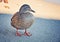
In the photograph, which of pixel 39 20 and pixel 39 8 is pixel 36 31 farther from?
pixel 39 8

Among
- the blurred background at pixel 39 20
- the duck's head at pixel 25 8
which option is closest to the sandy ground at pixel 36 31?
the blurred background at pixel 39 20

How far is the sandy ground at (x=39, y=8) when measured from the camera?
4.75 feet

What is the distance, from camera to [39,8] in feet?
4.78

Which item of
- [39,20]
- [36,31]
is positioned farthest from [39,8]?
[36,31]

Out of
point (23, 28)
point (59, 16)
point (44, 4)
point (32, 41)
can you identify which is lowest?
point (32, 41)

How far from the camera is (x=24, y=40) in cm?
143

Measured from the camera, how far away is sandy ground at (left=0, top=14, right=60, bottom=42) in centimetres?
143

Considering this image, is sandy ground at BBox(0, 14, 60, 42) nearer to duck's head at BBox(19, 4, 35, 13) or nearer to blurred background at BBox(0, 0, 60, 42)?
blurred background at BBox(0, 0, 60, 42)

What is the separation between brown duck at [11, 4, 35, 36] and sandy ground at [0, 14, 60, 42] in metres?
0.04

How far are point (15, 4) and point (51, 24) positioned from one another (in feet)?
1.32

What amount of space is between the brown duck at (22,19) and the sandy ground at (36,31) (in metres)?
0.04

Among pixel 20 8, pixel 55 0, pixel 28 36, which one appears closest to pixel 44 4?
pixel 55 0

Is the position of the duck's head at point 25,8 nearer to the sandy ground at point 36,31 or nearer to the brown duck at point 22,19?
the brown duck at point 22,19

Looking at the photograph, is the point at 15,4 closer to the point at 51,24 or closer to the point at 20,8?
the point at 20,8
